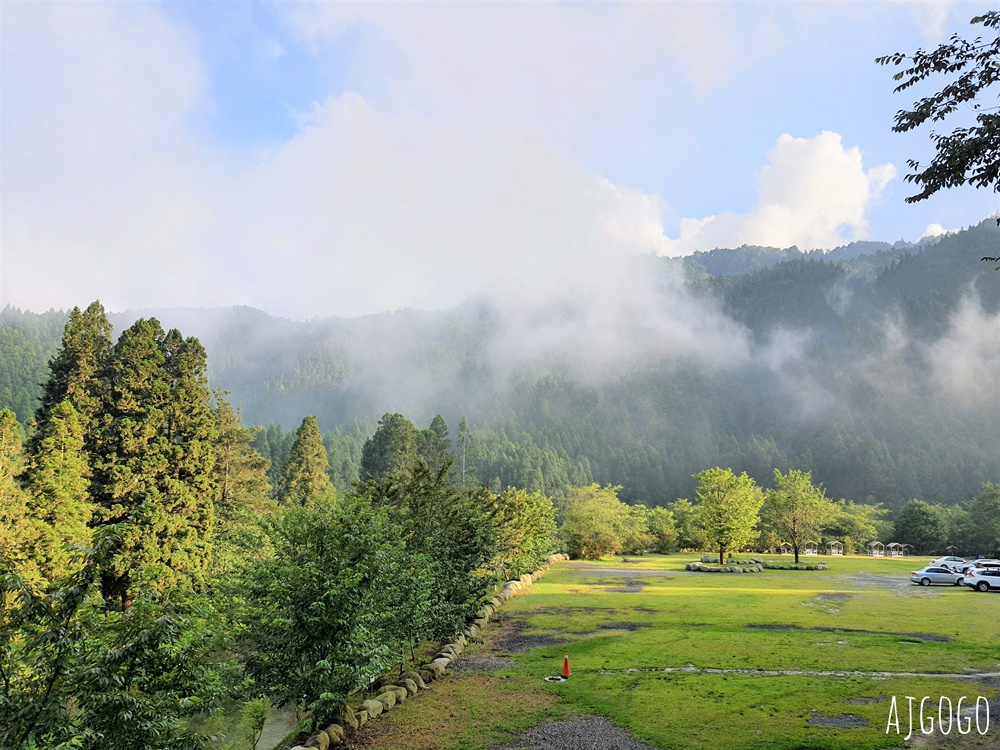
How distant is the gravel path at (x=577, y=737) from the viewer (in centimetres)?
1077

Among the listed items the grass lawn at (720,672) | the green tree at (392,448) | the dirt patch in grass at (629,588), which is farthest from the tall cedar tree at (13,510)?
the green tree at (392,448)

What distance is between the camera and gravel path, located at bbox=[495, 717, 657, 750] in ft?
35.3

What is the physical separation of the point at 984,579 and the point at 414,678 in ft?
126

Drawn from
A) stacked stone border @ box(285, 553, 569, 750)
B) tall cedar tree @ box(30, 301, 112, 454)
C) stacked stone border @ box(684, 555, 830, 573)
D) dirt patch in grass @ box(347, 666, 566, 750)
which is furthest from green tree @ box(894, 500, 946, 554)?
tall cedar tree @ box(30, 301, 112, 454)

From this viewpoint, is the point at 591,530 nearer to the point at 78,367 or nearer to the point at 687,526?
the point at 687,526

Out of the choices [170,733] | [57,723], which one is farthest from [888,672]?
[57,723]

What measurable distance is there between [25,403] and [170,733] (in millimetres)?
155987

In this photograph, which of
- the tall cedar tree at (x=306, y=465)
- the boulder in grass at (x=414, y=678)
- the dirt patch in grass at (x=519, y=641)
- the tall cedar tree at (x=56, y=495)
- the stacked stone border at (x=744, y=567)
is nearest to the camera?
the boulder in grass at (x=414, y=678)

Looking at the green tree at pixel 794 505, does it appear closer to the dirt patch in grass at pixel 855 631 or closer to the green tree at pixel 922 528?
the dirt patch in grass at pixel 855 631

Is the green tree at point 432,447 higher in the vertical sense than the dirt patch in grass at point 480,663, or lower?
higher

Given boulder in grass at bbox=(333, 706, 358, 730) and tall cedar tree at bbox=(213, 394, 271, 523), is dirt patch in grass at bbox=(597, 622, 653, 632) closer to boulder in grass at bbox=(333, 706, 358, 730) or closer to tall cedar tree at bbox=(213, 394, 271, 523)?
boulder in grass at bbox=(333, 706, 358, 730)

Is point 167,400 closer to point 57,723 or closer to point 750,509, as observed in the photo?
point 57,723

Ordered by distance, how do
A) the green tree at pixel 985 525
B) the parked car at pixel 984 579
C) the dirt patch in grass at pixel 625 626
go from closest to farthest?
the dirt patch in grass at pixel 625 626
the parked car at pixel 984 579
the green tree at pixel 985 525

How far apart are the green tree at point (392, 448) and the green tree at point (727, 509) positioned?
34341 mm
